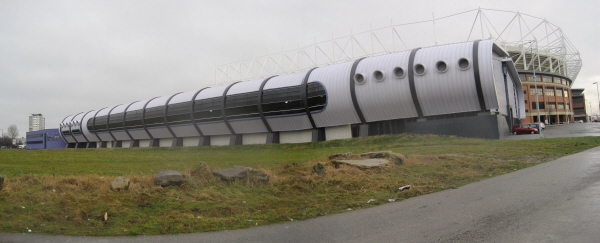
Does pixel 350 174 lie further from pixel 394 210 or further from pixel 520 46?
pixel 520 46

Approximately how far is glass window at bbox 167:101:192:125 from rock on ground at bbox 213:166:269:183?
4586 cm

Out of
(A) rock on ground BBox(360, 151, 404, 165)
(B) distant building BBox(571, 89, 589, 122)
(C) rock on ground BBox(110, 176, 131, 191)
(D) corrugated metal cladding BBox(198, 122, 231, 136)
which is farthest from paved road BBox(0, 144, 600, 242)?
(B) distant building BBox(571, 89, 589, 122)

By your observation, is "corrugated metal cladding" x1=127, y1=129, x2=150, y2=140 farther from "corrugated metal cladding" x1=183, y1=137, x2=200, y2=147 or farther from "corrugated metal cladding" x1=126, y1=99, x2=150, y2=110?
"corrugated metal cladding" x1=183, y1=137, x2=200, y2=147

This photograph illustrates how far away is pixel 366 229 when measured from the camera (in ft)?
24.1

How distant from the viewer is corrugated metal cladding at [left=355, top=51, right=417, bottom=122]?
39.2 metres

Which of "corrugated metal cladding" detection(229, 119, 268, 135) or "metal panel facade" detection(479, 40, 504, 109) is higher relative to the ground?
"metal panel facade" detection(479, 40, 504, 109)

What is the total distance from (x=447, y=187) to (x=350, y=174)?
3781mm

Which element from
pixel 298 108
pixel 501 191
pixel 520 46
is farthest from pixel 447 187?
pixel 520 46

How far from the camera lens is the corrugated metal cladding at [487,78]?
34.7 m

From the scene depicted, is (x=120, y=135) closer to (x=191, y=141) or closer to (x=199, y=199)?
(x=191, y=141)

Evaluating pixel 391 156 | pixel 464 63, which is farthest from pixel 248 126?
pixel 391 156

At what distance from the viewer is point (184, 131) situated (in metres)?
58.6

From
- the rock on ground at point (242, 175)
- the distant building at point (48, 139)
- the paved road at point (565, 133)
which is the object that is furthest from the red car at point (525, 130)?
the distant building at point (48, 139)

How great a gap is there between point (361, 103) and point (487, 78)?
13.0 meters
